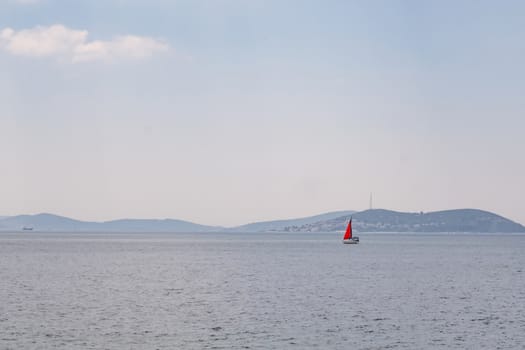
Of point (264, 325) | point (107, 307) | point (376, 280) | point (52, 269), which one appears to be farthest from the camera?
point (52, 269)

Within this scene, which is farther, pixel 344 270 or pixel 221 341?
pixel 344 270

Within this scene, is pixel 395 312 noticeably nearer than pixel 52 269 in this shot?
Yes

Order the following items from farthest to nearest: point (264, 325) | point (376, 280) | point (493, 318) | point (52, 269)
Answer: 1. point (52, 269)
2. point (376, 280)
3. point (493, 318)
4. point (264, 325)

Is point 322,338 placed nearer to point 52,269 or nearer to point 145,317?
point 145,317

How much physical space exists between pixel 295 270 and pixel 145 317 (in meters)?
69.7

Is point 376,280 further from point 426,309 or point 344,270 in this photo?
point 426,309

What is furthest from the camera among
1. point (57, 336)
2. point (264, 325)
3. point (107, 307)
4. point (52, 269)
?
point (52, 269)

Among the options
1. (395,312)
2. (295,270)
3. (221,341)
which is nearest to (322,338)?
(221,341)

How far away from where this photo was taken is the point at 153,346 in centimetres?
4794

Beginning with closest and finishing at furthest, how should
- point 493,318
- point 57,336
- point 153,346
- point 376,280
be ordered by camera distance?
point 153,346, point 57,336, point 493,318, point 376,280

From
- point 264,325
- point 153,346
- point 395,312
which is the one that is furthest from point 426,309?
point 153,346

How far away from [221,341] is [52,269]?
280 feet

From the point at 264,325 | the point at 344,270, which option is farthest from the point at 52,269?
the point at 264,325

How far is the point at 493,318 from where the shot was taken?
6412 centimetres
